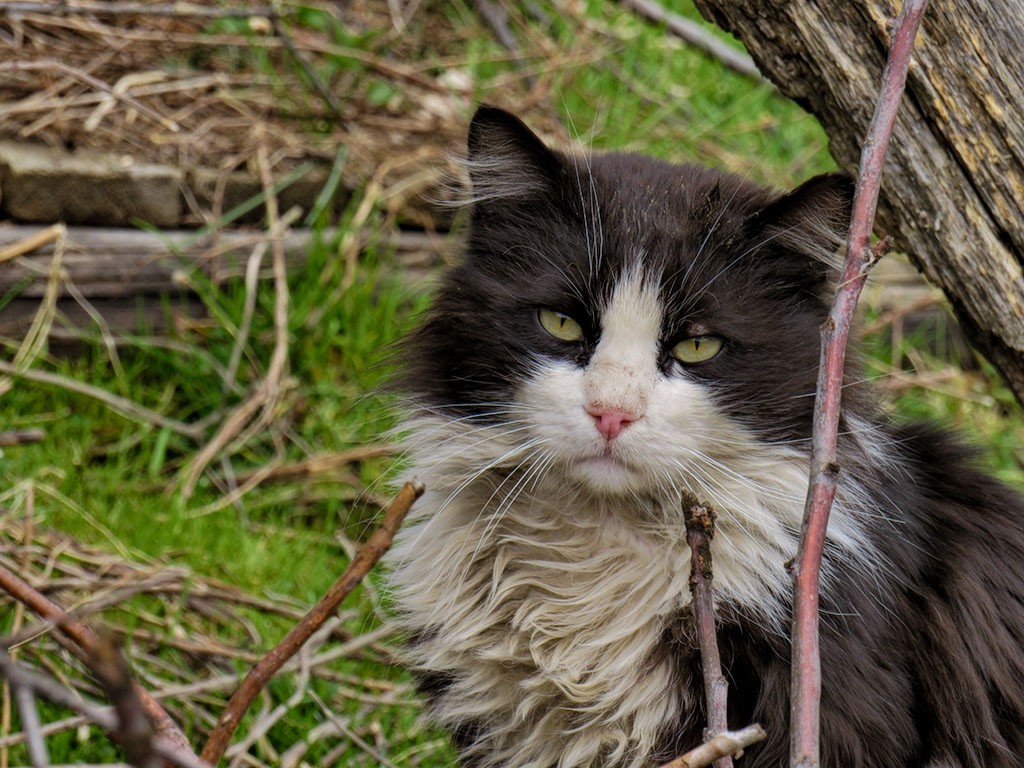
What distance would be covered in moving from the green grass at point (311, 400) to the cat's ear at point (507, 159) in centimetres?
46

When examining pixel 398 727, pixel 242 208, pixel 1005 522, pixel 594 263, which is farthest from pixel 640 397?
pixel 242 208

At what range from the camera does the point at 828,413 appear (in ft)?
5.47

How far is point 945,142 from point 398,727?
6.62 ft

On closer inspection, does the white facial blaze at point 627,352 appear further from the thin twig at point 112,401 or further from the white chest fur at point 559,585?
the thin twig at point 112,401

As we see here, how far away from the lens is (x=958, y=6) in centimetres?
219

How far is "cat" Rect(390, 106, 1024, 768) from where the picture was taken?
6.53ft

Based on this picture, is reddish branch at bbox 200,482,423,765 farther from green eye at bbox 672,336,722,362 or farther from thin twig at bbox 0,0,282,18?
thin twig at bbox 0,0,282,18

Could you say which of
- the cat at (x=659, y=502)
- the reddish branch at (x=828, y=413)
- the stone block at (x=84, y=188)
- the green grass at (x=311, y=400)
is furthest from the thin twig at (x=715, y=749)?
the stone block at (x=84, y=188)

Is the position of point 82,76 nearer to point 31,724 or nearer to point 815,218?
point 815,218

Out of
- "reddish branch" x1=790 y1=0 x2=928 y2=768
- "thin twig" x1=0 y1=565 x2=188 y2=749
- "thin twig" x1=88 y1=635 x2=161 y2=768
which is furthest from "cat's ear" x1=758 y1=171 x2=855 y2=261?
"thin twig" x1=88 y1=635 x2=161 y2=768

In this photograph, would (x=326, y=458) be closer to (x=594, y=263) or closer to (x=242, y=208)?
(x=242, y=208)

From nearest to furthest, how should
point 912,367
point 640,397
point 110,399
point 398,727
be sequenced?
point 640,397
point 398,727
point 110,399
point 912,367

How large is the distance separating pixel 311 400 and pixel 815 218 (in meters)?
2.39

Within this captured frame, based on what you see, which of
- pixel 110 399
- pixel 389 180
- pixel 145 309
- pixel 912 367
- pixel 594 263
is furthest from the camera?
pixel 912 367
